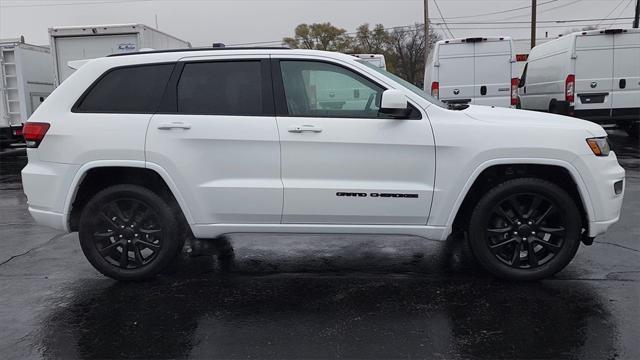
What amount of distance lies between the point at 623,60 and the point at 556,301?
35.5 ft

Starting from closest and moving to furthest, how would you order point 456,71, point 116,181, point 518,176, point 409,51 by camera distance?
point 518,176 < point 116,181 < point 456,71 < point 409,51

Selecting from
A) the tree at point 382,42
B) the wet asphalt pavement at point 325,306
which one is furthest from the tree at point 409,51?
the wet asphalt pavement at point 325,306

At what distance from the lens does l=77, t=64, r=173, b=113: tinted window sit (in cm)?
459

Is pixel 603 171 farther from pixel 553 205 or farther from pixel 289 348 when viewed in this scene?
pixel 289 348

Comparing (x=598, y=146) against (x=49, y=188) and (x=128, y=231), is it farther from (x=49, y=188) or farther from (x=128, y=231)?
(x=49, y=188)

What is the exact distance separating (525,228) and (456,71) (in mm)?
9234

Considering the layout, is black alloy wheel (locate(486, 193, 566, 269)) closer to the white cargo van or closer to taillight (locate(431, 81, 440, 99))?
the white cargo van

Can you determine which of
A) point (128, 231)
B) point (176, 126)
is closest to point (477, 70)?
point (176, 126)

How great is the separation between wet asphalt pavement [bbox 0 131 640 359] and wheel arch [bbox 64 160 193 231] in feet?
2.10

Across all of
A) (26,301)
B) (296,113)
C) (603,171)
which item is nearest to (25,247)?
(26,301)

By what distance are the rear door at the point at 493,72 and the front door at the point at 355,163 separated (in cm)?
910

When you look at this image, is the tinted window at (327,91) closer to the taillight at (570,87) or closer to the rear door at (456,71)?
the rear door at (456,71)

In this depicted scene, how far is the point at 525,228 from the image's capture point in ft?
14.4

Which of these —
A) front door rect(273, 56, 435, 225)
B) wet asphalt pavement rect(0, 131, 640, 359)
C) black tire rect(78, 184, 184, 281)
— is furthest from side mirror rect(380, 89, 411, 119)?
black tire rect(78, 184, 184, 281)
